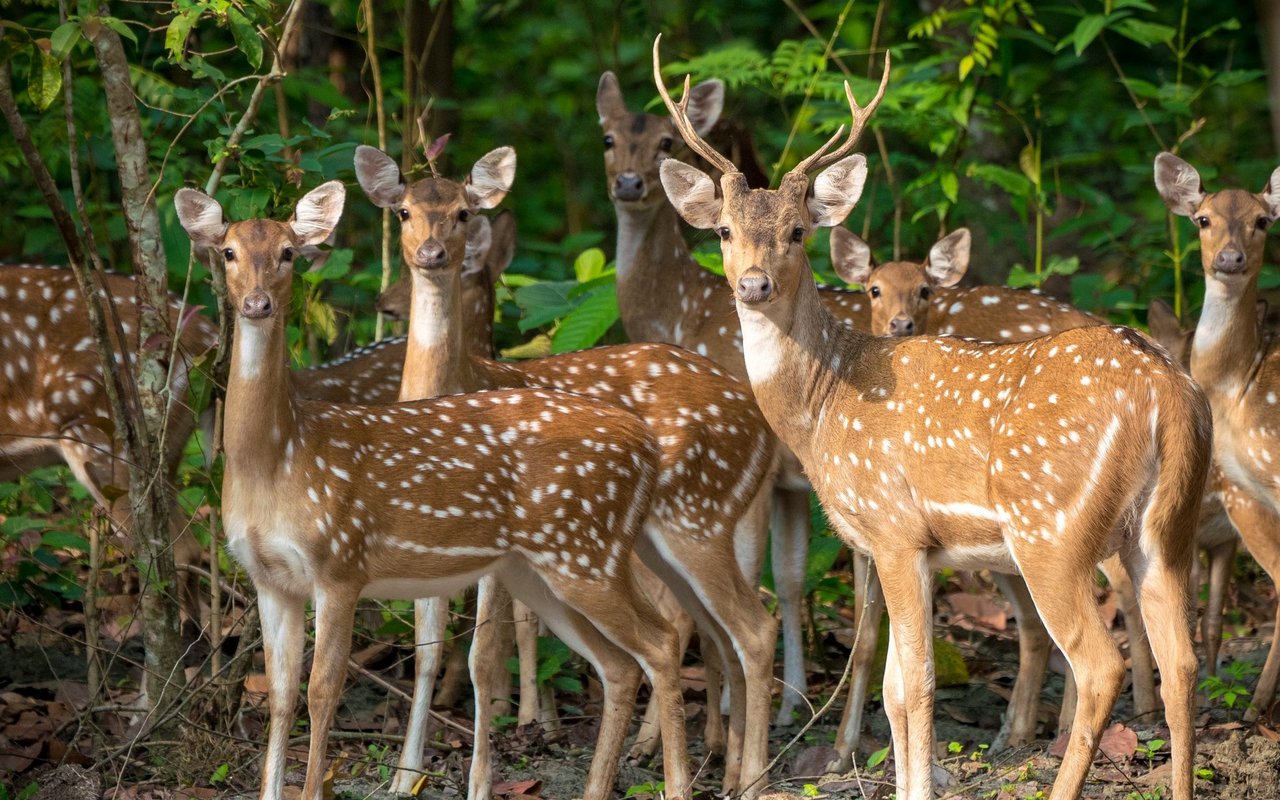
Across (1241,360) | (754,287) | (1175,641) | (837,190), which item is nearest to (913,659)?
(1175,641)

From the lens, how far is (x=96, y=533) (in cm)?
650

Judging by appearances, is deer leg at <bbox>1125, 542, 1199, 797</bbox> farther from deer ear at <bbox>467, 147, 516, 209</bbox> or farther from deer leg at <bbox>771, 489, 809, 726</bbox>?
deer ear at <bbox>467, 147, 516, 209</bbox>

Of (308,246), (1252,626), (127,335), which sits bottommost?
(1252,626)

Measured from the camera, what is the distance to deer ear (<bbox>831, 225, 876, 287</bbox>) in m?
7.75

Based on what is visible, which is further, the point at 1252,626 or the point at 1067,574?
the point at 1252,626

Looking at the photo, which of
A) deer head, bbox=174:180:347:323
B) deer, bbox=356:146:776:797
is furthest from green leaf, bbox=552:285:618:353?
deer head, bbox=174:180:347:323

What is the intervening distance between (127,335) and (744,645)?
10.8ft

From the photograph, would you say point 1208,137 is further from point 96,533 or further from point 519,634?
point 96,533

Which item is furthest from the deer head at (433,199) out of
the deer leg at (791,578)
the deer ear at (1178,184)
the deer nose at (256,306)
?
the deer ear at (1178,184)

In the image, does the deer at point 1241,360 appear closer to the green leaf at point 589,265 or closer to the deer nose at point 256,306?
the green leaf at point 589,265

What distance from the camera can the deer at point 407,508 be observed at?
18.6ft

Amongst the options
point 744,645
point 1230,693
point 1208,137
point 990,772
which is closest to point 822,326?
point 744,645

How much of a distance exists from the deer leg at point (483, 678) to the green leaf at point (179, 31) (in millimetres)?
2112

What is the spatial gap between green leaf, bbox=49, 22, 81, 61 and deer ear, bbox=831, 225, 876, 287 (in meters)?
3.45
